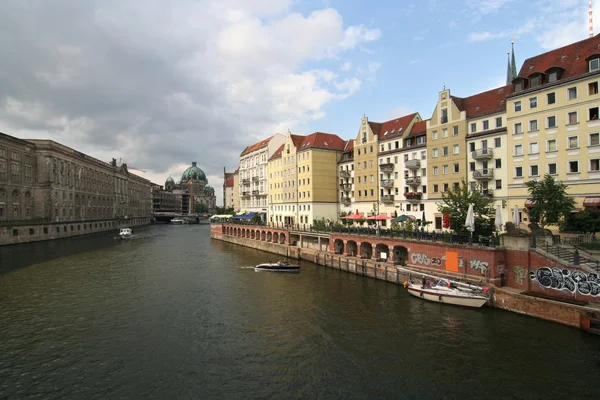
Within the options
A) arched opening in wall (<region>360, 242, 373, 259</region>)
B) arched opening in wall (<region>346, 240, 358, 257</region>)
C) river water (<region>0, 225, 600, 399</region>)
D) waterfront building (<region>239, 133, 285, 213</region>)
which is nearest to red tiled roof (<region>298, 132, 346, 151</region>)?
waterfront building (<region>239, 133, 285, 213</region>)

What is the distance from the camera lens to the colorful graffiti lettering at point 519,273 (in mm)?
31688

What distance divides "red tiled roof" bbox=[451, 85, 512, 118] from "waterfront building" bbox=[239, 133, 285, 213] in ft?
186

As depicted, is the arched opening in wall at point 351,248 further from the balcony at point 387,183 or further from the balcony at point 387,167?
the balcony at point 387,167

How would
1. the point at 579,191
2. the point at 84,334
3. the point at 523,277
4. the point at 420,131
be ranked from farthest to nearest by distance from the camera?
the point at 420,131 < the point at 579,191 < the point at 523,277 < the point at 84,334

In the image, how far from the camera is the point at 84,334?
26.2 meters

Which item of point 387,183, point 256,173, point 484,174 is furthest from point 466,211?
point 256,173

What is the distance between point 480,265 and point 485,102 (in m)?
30.1

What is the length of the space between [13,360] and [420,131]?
6130 cm

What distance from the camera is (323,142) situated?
83000mm

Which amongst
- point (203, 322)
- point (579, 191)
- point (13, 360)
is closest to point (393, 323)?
point (203, 322)

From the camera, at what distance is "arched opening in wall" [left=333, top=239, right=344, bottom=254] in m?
58.4

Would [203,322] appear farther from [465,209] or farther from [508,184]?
[508,184]

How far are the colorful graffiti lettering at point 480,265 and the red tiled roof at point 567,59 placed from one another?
25740mm

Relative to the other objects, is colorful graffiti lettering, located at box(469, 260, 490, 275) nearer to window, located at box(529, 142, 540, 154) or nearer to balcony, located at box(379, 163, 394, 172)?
window, located at box(529, 142, 540, 154)
